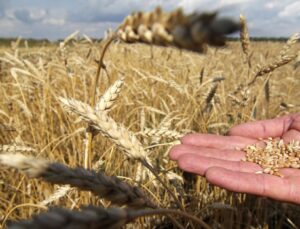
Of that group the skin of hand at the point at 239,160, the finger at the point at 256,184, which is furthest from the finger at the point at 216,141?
the finger at the point at 256,184

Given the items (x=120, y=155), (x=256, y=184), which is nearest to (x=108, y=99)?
(x=256, y=184)

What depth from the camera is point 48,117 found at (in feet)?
6.84

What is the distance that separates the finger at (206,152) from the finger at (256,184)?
0.63 ft

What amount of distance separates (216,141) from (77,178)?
1.13 m

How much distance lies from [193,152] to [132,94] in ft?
4.00

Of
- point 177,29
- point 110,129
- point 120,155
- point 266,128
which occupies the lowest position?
point 120,155

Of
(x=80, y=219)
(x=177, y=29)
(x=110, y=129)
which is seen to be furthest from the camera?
(x=110, y=129)

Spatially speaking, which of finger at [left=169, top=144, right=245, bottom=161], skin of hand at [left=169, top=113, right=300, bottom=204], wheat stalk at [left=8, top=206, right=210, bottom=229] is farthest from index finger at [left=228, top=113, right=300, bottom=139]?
wheat stalk at [left=8, top=206, right=210, bottom=229]

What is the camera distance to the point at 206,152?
1.50 m

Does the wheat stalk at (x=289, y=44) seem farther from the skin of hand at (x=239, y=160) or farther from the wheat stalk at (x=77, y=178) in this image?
the wheat stalk at (x=77, y=178)

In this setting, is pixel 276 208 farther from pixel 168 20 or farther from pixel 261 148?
pixel 168 20

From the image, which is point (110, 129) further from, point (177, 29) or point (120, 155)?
point (120, 155)

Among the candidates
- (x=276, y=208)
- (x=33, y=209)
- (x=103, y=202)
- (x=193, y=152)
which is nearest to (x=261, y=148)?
(x=276, y=208)

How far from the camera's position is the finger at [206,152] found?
4.65 feet
